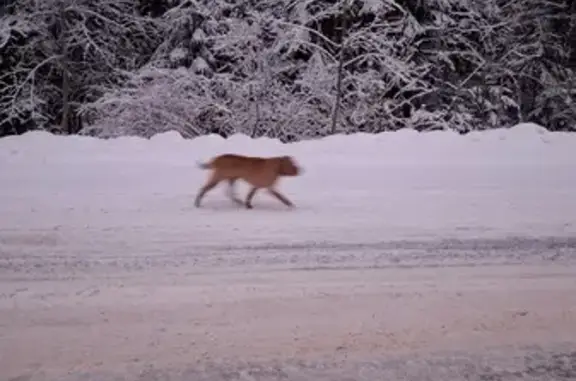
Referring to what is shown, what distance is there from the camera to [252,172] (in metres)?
9.70

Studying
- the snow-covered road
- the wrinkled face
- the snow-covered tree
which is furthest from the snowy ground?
the snow-covered tree

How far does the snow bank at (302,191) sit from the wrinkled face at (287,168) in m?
0.42

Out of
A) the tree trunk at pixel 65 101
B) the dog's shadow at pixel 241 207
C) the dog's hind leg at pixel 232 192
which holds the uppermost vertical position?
the tree trunk at pixel 65 101

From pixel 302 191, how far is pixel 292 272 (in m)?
3.97

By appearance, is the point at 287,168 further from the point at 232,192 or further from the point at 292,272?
the point at 292,272

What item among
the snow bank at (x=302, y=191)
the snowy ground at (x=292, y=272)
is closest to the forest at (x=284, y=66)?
the snow bank at (x=302, y=191)

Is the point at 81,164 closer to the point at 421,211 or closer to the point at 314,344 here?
the point at 421,211

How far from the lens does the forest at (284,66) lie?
23.2 m

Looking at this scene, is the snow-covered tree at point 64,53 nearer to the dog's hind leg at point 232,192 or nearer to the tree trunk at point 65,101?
the tree trunk at point 65,101

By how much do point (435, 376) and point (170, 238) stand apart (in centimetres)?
391

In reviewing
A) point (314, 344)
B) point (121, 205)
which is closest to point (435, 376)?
point (314, 344)

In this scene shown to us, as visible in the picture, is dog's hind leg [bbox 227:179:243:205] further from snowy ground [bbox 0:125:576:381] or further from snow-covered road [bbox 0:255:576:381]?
snow-covered road [bbox 0:255:576:381]

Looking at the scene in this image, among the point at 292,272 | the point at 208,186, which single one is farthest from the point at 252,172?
the point at 292,272

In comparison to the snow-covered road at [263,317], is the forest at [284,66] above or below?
above
